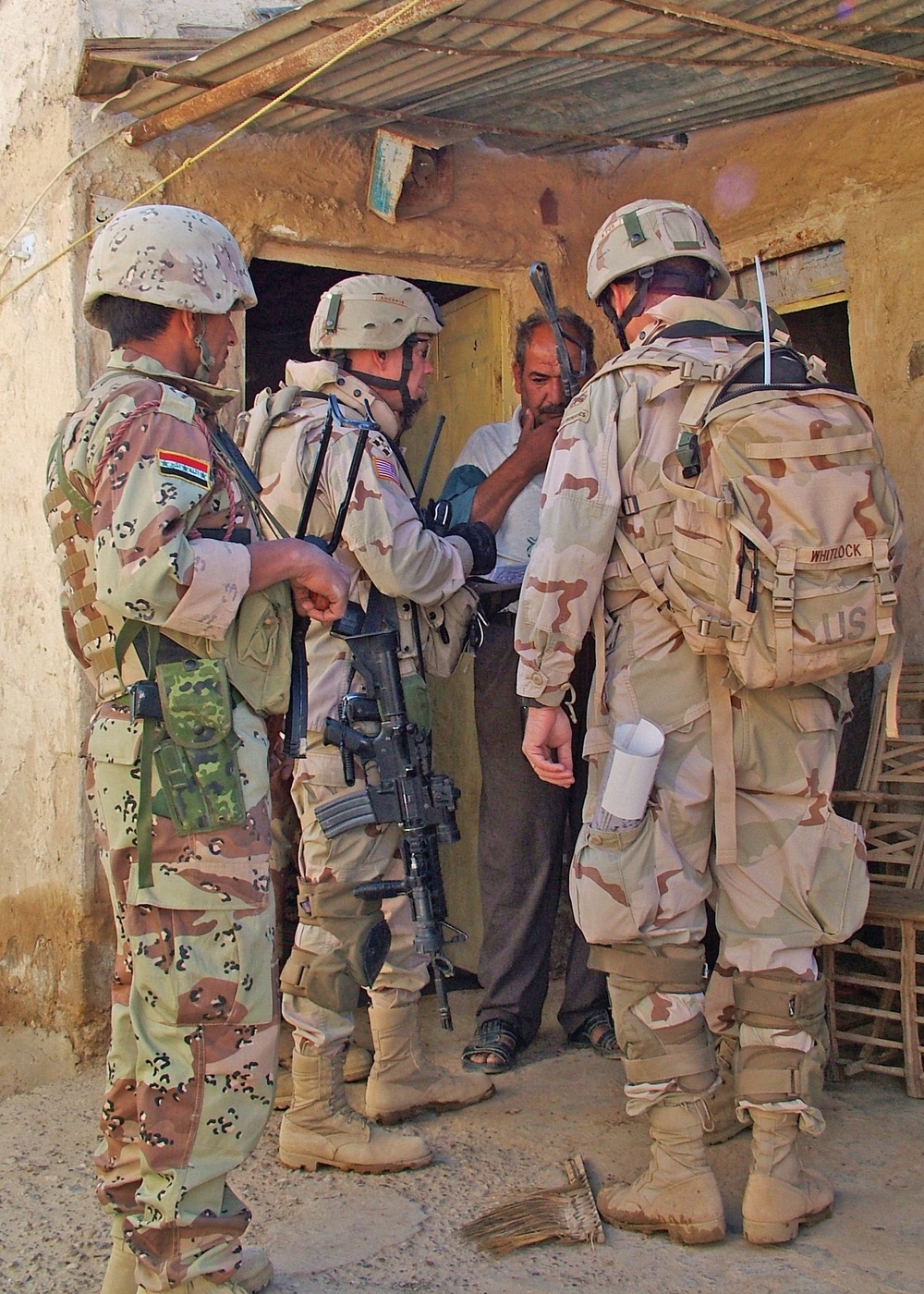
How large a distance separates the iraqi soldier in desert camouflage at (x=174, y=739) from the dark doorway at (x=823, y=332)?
3.59 m

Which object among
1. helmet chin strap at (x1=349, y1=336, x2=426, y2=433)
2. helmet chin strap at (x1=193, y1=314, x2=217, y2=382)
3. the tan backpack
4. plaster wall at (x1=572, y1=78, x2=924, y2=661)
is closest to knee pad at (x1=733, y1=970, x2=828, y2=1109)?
the tan backpack

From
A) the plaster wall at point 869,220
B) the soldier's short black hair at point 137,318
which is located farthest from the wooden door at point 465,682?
the soldier's short black hair at point 137,318

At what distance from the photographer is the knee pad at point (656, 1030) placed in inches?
105

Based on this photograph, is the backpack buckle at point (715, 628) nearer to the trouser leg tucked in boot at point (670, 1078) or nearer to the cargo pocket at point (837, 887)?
the cargo pocket at point (837, 887)

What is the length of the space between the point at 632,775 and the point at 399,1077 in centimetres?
132

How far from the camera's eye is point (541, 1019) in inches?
166

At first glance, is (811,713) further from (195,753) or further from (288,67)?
(288,67)

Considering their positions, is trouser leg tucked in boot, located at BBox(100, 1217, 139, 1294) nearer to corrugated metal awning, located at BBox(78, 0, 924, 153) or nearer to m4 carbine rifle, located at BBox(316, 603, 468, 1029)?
m4 carbine rifle, located at BBox(316, 603, 468, 1029)

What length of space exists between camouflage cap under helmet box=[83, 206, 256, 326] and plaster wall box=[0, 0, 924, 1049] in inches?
57.9

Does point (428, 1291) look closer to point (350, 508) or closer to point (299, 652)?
point (299, 652)

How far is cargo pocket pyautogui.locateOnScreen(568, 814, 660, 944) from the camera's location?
8.70 ft

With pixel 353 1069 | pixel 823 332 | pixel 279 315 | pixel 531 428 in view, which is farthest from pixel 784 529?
pixel 279 315

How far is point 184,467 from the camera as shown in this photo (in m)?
2.24

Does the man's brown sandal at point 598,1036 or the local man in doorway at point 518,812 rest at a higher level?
the local man in doorway at point 518,812
